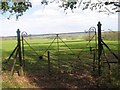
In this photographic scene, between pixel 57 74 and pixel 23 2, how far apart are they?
16.8 feet

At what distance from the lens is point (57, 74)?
13.6 m

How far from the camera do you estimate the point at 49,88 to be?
1179 cm

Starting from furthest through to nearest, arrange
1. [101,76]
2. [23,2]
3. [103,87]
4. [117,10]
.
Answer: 1. [23,2]
2. [117,10]
3. [101,76]
4. [103,87]

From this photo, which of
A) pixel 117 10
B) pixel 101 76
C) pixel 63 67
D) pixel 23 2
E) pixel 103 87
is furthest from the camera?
pixel 23 2

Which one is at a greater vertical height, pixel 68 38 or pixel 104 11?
pixel 104 11

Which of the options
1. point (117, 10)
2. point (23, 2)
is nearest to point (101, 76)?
point (117, 10)

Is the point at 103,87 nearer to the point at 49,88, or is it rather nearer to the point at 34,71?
the point at 49,88

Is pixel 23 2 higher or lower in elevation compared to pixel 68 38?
higher

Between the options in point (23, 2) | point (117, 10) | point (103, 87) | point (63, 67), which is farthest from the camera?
point (23, 2)

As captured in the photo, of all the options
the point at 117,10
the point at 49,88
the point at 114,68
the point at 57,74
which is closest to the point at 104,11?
the point at 117,10

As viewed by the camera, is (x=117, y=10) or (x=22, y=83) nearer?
(x=22, y=83)

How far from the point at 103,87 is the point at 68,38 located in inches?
234

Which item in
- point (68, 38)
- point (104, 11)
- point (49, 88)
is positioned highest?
point (104, 11)

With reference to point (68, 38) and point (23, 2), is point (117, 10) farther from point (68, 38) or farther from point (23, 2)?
point (23, 2)
